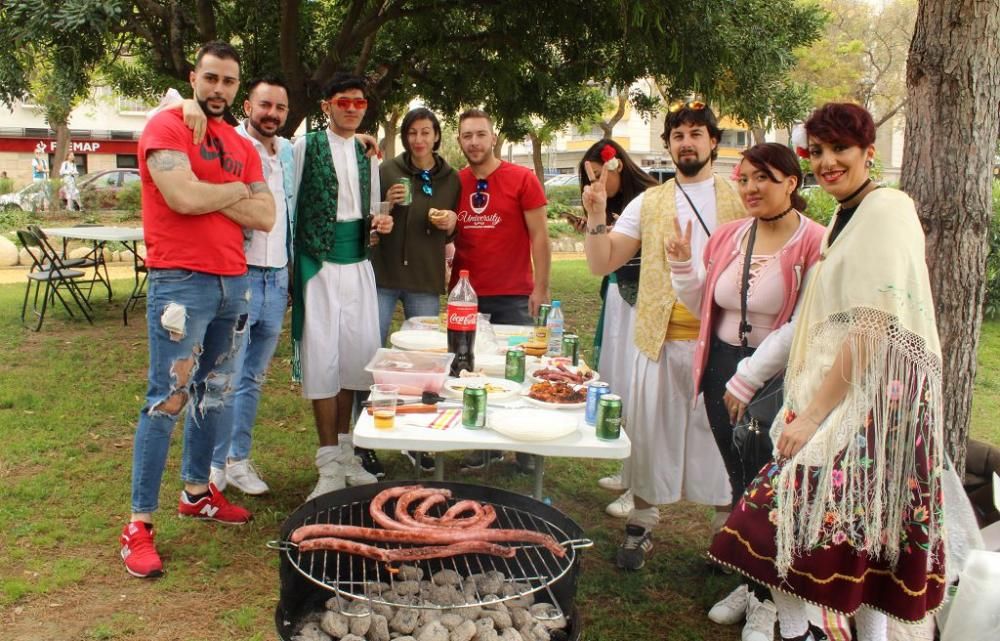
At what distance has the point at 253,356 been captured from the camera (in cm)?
441

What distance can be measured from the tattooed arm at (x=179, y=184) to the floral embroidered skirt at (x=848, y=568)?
92.6 inches

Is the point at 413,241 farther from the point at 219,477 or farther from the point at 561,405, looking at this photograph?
the point at 561,405

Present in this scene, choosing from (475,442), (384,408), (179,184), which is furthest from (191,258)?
(475,442)

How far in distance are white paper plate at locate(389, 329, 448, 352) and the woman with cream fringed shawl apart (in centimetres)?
166

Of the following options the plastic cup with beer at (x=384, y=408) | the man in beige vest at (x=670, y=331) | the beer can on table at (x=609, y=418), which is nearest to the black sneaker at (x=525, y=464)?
the man in beige vest at (x=670, y=331)

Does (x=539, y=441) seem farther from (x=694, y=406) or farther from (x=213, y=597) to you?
(x=213, y=597)

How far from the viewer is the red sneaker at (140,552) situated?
3.52 meters

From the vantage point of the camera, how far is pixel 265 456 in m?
5.27

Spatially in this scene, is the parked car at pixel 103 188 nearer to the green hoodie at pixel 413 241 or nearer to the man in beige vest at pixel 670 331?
the green hoodie at pixel 413 241

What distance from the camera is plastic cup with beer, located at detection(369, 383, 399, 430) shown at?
275cm

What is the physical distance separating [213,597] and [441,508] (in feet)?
4.46

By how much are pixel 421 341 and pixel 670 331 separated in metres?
1.14

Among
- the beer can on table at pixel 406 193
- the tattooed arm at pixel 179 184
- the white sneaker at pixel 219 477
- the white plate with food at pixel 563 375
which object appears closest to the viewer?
the tattooed arm at pixel 179 184

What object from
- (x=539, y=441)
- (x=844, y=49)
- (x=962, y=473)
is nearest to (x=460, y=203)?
(x=539, y=441)
